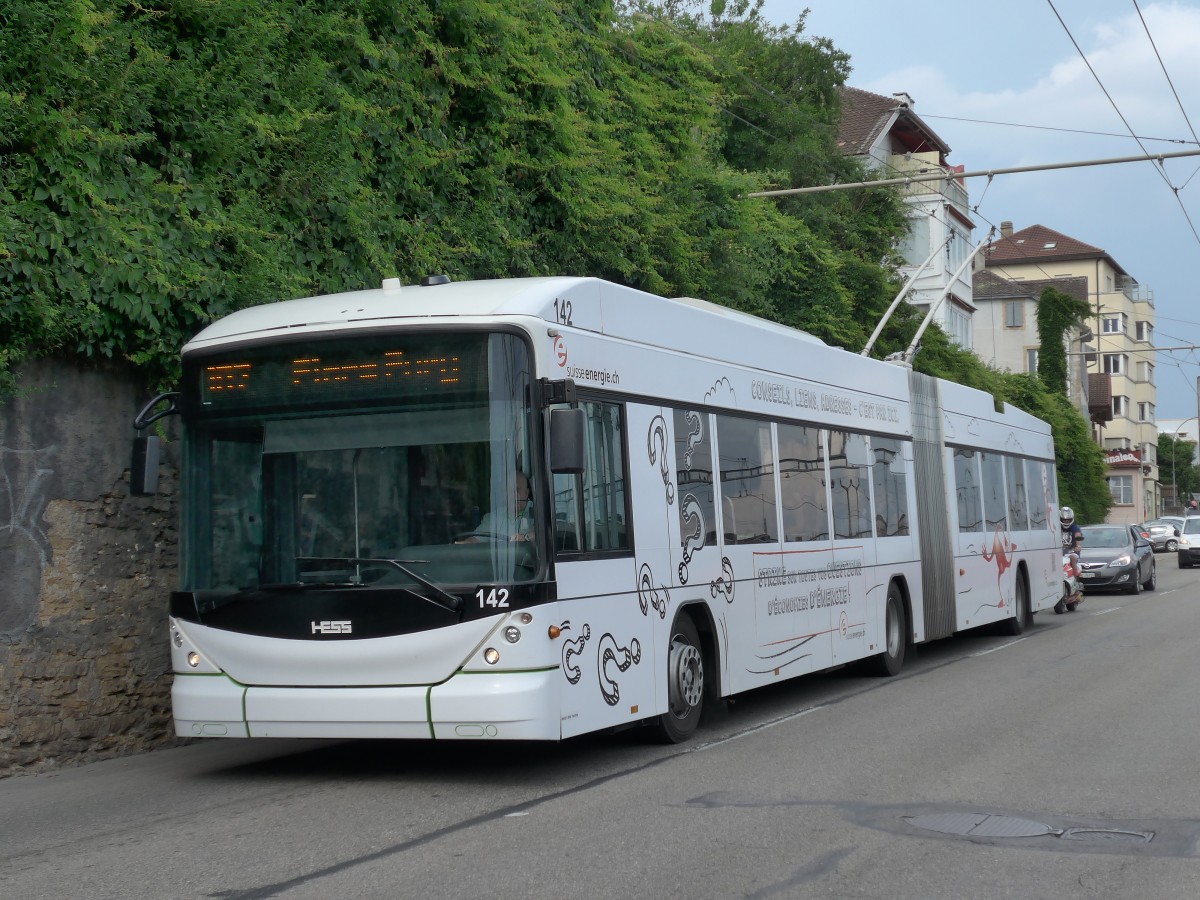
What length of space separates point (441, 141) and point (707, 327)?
231 inches

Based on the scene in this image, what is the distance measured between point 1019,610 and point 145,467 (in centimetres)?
1463

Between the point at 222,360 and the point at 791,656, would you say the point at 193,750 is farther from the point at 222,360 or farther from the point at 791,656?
the point at 791,656

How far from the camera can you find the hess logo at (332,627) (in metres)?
8.61

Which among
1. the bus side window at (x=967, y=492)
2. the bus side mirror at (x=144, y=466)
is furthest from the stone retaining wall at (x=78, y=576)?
the bus side window at (x=967, y=492)

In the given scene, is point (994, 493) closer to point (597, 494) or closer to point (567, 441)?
point (597, 494)

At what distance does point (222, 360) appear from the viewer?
9273 millimetres

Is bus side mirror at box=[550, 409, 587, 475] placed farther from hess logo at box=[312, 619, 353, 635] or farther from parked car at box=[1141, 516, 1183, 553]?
parked car at box=[1141, 516, 1183, 553]

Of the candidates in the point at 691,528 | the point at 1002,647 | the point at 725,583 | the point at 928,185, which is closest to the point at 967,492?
the point at 1002,647

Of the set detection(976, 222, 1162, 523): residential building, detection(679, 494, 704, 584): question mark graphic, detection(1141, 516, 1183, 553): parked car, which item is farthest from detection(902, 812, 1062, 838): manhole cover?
detection(976, 222, 1162, 523): residential building

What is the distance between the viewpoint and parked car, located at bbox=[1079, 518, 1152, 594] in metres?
31.8

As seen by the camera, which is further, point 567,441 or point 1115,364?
point 1115,364

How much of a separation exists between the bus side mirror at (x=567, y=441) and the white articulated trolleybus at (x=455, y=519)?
0.01 meters

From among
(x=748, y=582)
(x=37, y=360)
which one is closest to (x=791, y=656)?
(x=748, y=582)

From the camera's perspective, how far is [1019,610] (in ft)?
68.4
